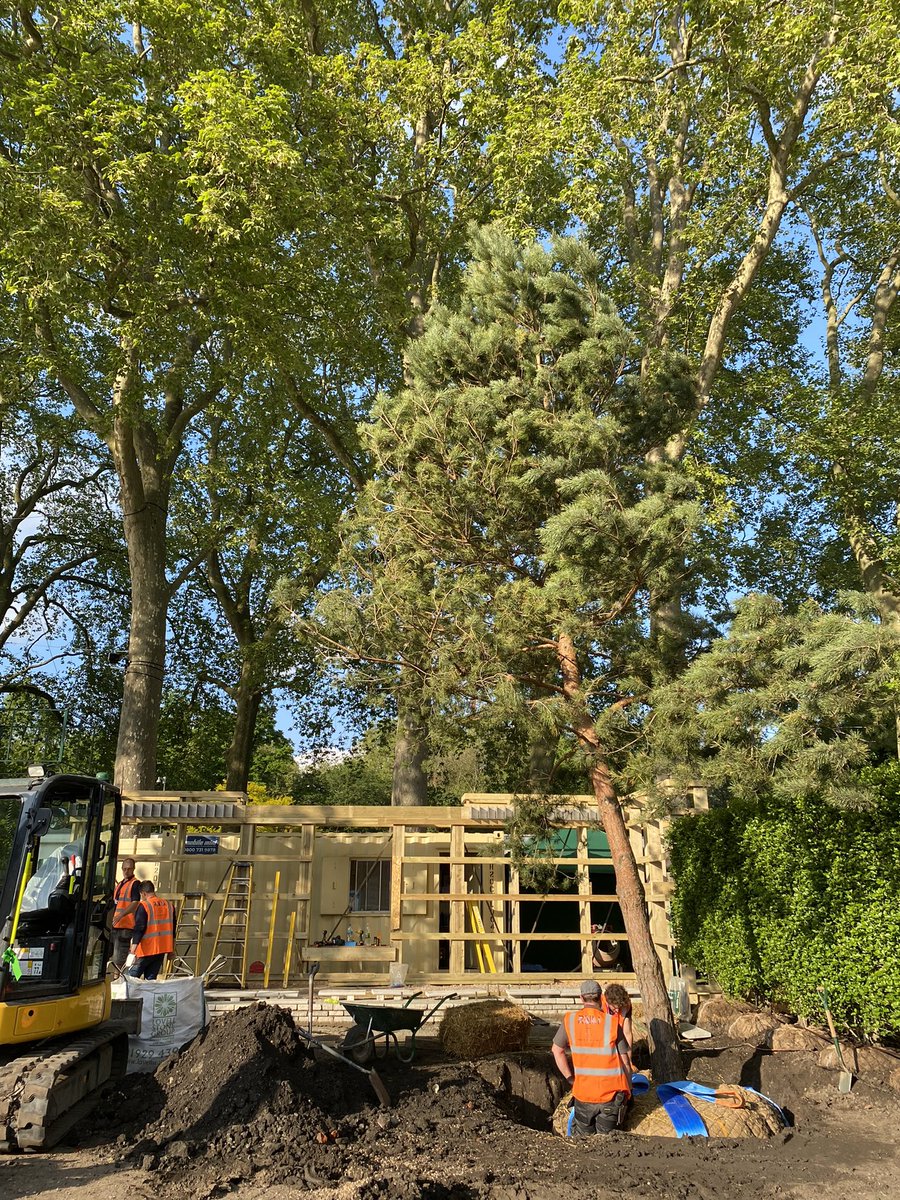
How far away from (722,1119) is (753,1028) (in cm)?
267

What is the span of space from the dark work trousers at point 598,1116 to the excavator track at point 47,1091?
3.48 metres

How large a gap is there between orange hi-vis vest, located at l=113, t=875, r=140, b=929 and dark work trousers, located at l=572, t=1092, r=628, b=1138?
4.77 m

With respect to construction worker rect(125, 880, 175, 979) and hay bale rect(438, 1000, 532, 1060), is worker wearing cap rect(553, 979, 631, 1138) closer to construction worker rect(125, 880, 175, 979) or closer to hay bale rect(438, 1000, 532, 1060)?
hay bale rect(438, 1000, 532, 1060)

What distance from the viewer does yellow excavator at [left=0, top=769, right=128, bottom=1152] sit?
5609 millimetres

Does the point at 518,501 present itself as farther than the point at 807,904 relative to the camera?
Yes

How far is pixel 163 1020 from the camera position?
7875 mm

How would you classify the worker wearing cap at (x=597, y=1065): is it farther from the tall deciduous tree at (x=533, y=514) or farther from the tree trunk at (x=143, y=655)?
the tree trunk at (x=143, y=655)

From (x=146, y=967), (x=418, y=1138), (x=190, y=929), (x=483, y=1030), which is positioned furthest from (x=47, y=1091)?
(x=190, y=929)

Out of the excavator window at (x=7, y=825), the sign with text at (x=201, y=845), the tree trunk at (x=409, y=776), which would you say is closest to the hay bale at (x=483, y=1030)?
the excavator window at (x=7, y=825)

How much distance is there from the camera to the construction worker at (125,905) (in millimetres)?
8594

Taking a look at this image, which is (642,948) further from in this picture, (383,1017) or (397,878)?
(397,878)

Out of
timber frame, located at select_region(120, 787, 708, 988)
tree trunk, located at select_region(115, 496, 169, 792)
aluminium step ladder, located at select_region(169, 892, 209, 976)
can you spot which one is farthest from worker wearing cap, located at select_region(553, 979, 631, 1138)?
tree trunk, located at select_region(115, 496, 169, 792)

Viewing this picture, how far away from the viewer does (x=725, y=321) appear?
41.6ft

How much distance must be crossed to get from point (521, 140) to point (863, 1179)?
39.1ft
